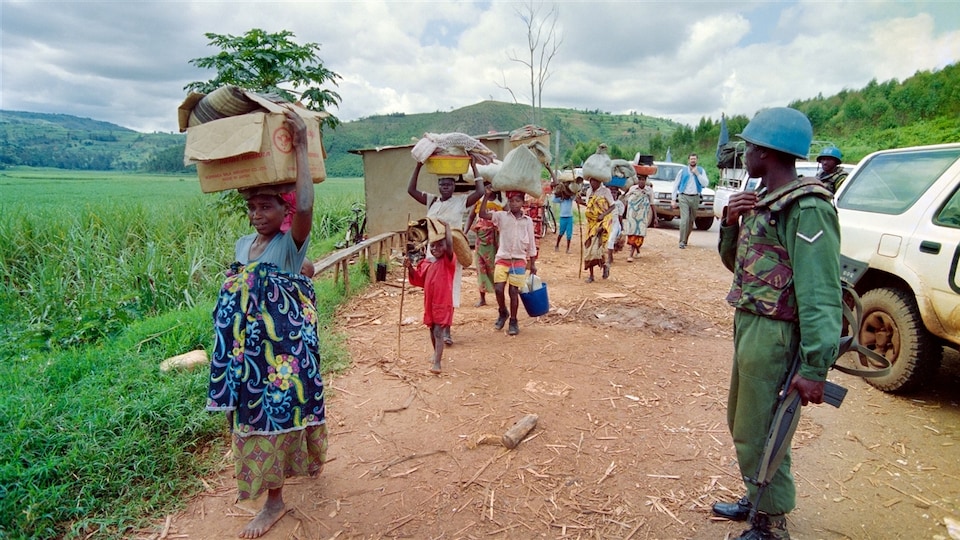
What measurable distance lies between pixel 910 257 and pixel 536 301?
3.22m

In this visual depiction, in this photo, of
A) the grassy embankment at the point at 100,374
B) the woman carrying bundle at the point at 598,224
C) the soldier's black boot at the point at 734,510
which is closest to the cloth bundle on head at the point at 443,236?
the grassy embankment at the point at 100,374

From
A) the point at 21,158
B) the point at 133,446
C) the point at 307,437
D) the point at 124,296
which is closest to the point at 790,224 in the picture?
the point at 307,437

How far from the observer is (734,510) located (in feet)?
8.87

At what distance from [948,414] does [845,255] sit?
144cm

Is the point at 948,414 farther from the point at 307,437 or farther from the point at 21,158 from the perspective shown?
the point at 21,158

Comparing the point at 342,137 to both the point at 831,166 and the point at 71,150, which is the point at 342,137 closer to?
the point at 71,150

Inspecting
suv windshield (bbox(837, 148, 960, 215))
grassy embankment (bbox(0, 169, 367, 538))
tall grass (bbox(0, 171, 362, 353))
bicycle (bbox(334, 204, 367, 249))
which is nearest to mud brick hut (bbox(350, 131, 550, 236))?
bicycle (bbox(334, 204, 367, 249))

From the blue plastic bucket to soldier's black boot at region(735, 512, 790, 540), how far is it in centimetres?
332

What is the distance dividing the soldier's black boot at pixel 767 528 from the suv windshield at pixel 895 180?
3.14 m

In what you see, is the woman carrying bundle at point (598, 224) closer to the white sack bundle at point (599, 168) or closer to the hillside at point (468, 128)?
the white sack bundle at point (599, 168)

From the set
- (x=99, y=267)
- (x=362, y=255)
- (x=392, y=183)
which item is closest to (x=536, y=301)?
(x=362, y=255)

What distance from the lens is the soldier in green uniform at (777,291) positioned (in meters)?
2.02

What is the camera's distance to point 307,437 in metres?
2.77

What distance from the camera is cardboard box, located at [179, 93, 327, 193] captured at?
2221 mm
